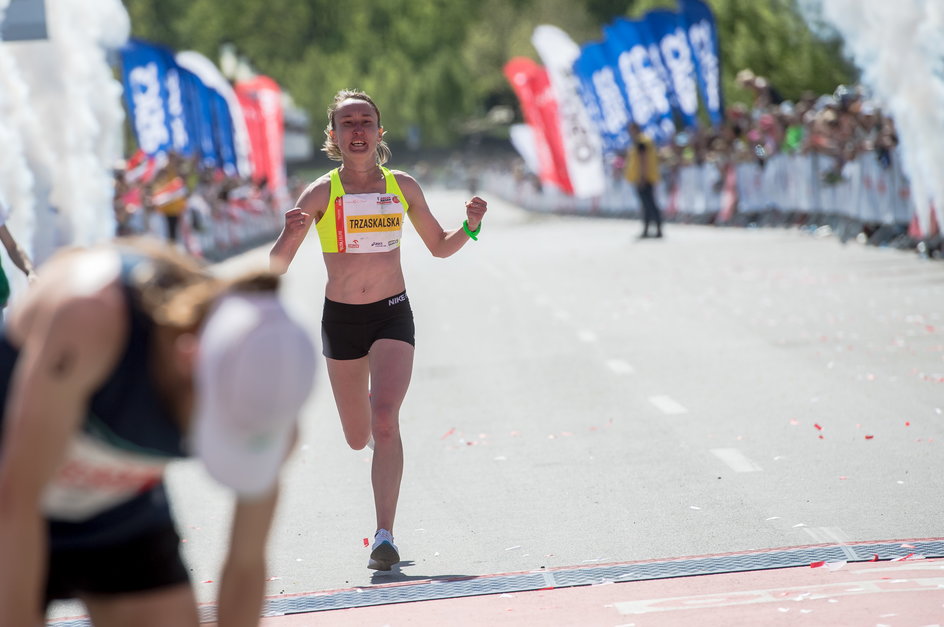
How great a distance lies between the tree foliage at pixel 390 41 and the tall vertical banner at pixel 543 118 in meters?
53.0

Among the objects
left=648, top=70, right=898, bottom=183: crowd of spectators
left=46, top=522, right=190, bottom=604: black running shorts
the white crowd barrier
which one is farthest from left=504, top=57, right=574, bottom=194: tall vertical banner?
left=46, top=522, right=190, bottom=604: black running shorts

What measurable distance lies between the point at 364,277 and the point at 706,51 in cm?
3222

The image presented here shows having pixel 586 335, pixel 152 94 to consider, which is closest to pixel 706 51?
pixel 152 94

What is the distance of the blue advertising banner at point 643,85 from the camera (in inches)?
1628

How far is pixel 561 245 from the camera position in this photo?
32.9m

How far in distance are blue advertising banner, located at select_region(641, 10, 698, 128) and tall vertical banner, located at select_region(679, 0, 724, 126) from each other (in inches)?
18.1

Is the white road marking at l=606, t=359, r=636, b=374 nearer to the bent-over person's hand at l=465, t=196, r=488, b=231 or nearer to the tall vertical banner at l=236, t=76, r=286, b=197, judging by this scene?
the bent-over person's hand at l=465, t=196, r=488, b=231

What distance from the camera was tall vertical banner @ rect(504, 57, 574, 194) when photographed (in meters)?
49.6

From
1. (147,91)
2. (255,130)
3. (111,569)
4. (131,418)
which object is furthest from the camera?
(255,130)

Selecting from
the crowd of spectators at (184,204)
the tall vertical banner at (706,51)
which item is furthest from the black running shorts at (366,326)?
the tall vertical banner at (706,51)

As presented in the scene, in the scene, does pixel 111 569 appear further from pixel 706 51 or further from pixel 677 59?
pixel 677 59

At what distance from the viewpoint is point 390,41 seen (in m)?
132

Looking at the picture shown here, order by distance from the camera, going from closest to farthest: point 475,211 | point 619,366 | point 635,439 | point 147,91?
point 475,211, point 635,439, point 619,366, point 147,91

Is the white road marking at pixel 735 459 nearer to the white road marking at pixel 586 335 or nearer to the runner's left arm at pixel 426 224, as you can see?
the runner's left arm at pixel 426 224
